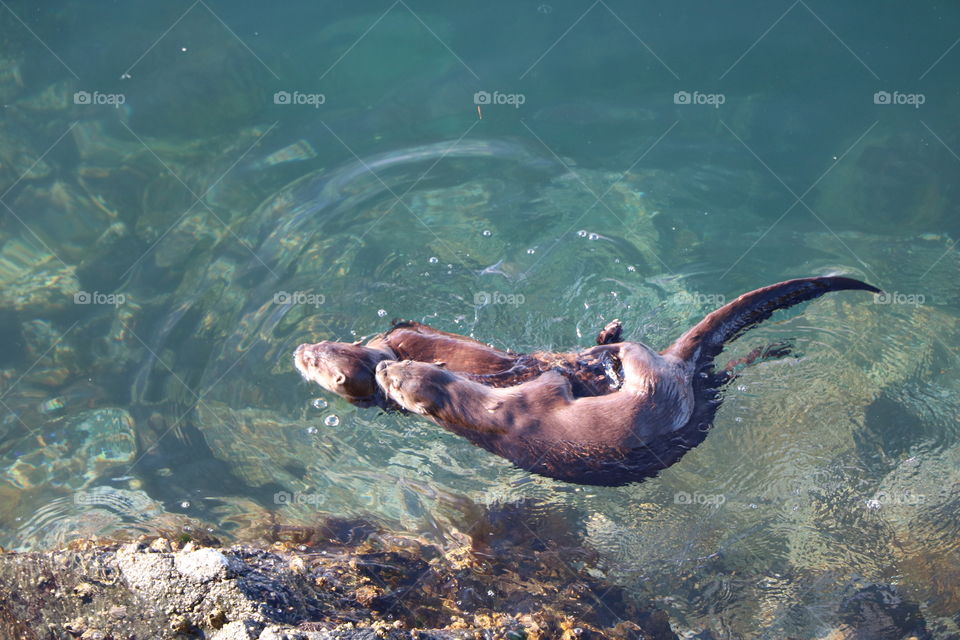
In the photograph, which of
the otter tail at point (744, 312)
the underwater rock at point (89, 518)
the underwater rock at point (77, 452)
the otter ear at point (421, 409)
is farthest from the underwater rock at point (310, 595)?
the underwater rock at point (77, 452)

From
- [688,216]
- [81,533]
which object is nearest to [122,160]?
[81,533]

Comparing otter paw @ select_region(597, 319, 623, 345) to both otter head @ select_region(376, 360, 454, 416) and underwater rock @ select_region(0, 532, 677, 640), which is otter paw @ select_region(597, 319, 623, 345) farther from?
underwater rock @ select_region(0, 532, 677, 640)

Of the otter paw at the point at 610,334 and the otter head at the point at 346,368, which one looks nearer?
the otter head at the point at 346,368

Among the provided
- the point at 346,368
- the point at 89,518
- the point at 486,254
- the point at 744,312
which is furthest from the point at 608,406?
the point at 89,518

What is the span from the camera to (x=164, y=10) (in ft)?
24.6

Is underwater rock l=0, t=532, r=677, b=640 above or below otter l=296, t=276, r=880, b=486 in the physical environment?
below

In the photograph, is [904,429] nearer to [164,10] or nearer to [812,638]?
[812,638]

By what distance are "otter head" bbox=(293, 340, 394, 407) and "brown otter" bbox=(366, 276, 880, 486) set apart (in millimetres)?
231

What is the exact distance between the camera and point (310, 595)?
3.49 m

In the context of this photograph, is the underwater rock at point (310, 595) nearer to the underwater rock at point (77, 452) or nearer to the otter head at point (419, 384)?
the otter head at point (419, 384)

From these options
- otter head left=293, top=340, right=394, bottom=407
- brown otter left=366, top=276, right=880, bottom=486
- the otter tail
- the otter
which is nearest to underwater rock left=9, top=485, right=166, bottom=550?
otter head left=293, top=340, right=394, bottom=407

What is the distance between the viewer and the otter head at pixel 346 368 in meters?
4.53

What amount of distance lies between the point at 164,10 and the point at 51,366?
408 cm

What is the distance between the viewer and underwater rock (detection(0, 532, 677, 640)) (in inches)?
124
